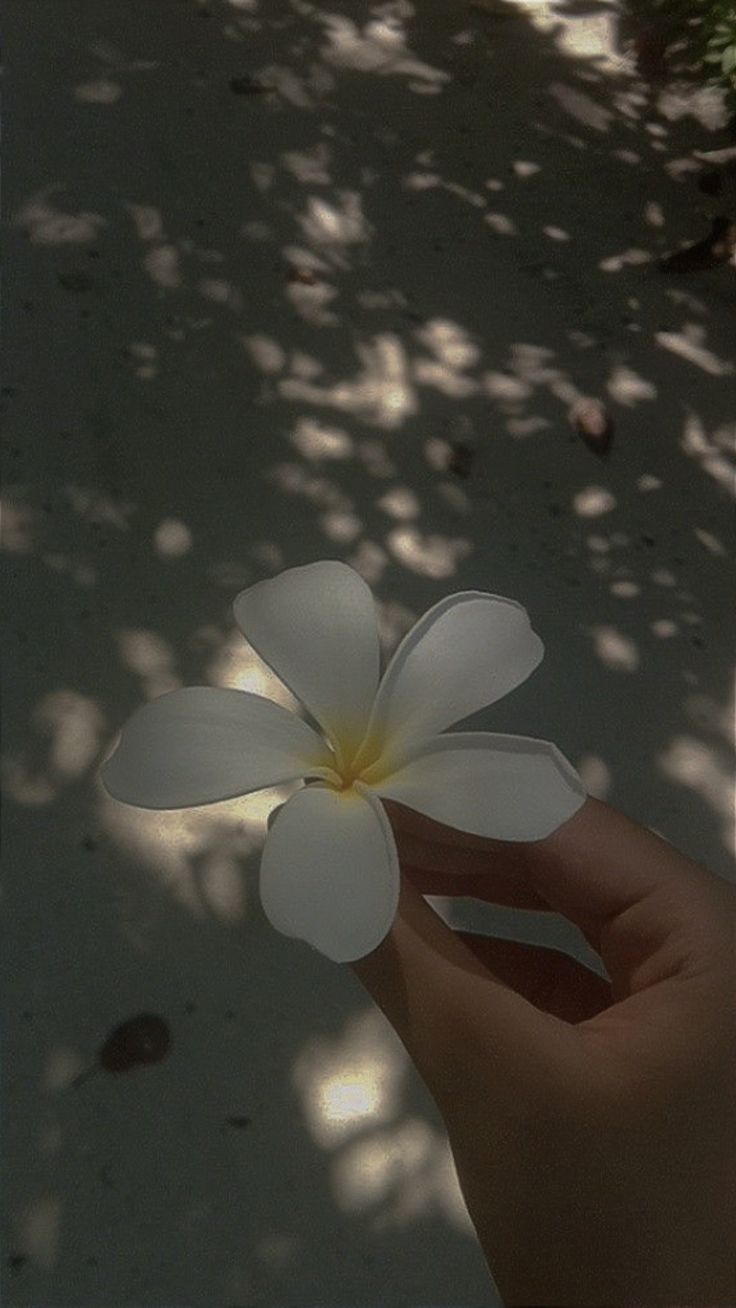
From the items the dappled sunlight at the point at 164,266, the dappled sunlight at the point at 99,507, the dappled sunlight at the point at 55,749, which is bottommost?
the dappled sunlight at the point at 55,749

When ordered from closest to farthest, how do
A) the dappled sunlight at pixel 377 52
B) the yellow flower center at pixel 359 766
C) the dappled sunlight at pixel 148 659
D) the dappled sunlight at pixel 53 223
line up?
the yellow flower center at pixel 359 766
the dappled sunlight at pixel 148 659
the dappled sunlight at pixel 53 223
the dappled sunlight at pixel 377 52

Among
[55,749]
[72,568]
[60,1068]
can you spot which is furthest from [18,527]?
[60,1068]

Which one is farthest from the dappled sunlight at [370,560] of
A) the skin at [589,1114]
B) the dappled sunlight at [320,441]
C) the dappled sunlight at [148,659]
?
the skin at [589,1114]

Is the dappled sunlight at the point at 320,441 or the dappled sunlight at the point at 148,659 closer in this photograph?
the dappled sunlight at the point at 148,659

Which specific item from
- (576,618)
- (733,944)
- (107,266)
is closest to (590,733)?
(576,618)

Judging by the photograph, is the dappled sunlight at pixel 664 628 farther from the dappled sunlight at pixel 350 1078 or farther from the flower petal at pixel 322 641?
the flower petal at pixel 322 641

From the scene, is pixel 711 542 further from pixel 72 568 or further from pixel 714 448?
pixel 72 568
